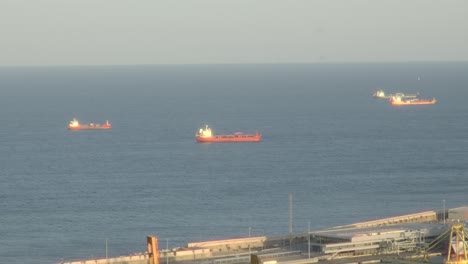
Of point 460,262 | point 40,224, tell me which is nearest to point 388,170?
point 40,224

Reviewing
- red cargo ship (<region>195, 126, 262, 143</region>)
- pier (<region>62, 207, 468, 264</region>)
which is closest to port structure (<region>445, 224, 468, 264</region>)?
pier (<region>62, 207, 468, 264</region>)

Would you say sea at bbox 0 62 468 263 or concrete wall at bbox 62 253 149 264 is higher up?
sea at bbox 0 62 468 263

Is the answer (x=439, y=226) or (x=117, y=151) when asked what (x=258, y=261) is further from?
(x=117, y=151)

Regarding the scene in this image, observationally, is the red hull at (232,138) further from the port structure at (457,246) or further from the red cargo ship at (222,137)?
the port structure at (457,246)

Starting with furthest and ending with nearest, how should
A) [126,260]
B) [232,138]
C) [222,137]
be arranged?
[222,137] → [232,138] → [126,260]

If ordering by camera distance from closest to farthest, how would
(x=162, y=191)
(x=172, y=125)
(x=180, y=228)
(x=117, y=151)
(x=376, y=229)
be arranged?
1. (x=376, y=229)
2. (x=180, y=228)
3. (x=162, y=191)
4. (x=117, y=151)
5. (x=172, y=125)

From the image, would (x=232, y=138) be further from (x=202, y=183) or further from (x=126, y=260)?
(x=126, y=260)

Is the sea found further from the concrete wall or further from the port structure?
the port structure

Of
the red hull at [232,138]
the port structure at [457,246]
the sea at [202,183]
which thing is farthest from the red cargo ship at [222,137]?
the port structure at [457,246]

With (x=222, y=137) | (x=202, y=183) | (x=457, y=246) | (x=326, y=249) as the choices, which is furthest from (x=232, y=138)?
(x=457, y=246)
